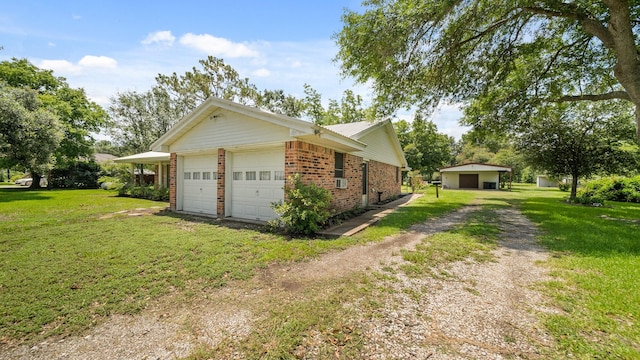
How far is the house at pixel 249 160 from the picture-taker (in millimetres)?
7180

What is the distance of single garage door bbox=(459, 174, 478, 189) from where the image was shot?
3016cm

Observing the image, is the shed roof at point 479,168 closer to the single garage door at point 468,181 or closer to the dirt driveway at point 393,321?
the single garage door at point 468,181

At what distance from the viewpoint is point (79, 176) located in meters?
23.3

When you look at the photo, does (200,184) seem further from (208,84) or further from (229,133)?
(208,84)

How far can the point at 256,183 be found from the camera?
26.8ft

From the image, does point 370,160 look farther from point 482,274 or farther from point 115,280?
point 115,280

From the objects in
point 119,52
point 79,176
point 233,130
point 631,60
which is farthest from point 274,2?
point 79,176

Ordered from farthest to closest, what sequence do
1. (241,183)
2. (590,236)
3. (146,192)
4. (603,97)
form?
(146,192) → (241,183) → (603,97) → (590,236)

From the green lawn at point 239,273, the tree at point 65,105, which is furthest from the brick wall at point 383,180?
the tree at point 65,105

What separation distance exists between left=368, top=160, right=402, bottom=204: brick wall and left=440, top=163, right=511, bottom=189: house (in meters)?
15.8

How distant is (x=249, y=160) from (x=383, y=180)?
337 inches

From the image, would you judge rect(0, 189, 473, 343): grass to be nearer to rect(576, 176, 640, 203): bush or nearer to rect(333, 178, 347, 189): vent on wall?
rect(333, 178, 347, 189): vent on wall

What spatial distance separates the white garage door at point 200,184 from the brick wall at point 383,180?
720 cm

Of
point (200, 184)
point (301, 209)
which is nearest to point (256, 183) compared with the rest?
point (301, 209)
